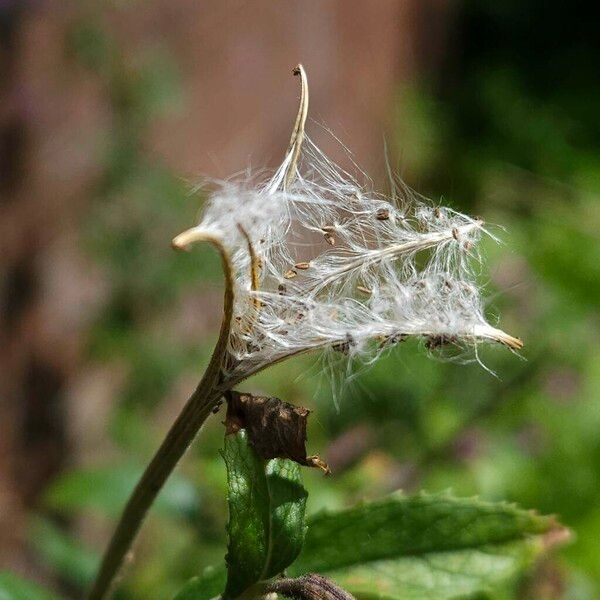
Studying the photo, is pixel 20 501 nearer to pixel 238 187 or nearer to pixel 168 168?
pixel 168 168

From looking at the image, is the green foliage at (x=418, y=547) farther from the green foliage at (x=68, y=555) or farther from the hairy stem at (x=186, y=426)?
the green foliage at (x=68, y=555)

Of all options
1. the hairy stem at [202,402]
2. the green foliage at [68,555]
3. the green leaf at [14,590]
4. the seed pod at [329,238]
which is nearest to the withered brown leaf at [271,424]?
the hairy stem at [202,402]

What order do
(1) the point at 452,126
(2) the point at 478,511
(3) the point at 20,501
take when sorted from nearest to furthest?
(2) the point at 478,511 < (3) the point at 20,501 < (1) the point at 452,126

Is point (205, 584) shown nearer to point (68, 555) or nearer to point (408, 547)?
point (408, 547)

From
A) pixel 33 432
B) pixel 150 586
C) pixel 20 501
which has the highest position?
pixel 33 432

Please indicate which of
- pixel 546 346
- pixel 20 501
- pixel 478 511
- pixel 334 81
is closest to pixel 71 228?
pixel 20 501

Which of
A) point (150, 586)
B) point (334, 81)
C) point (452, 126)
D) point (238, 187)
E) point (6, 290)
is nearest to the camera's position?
point (238, 187)

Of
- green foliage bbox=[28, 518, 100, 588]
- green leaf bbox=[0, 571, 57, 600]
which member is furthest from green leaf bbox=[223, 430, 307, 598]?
green foliage bbox=[28, 518, 100, 588]

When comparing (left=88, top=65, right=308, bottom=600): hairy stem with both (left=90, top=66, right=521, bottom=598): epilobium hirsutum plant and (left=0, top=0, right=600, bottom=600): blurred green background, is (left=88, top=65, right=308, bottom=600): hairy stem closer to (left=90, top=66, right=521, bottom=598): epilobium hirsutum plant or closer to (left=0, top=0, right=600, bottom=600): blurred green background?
(left=90, top=66, right=521, bottom=598): epilobium hirsutum plant
